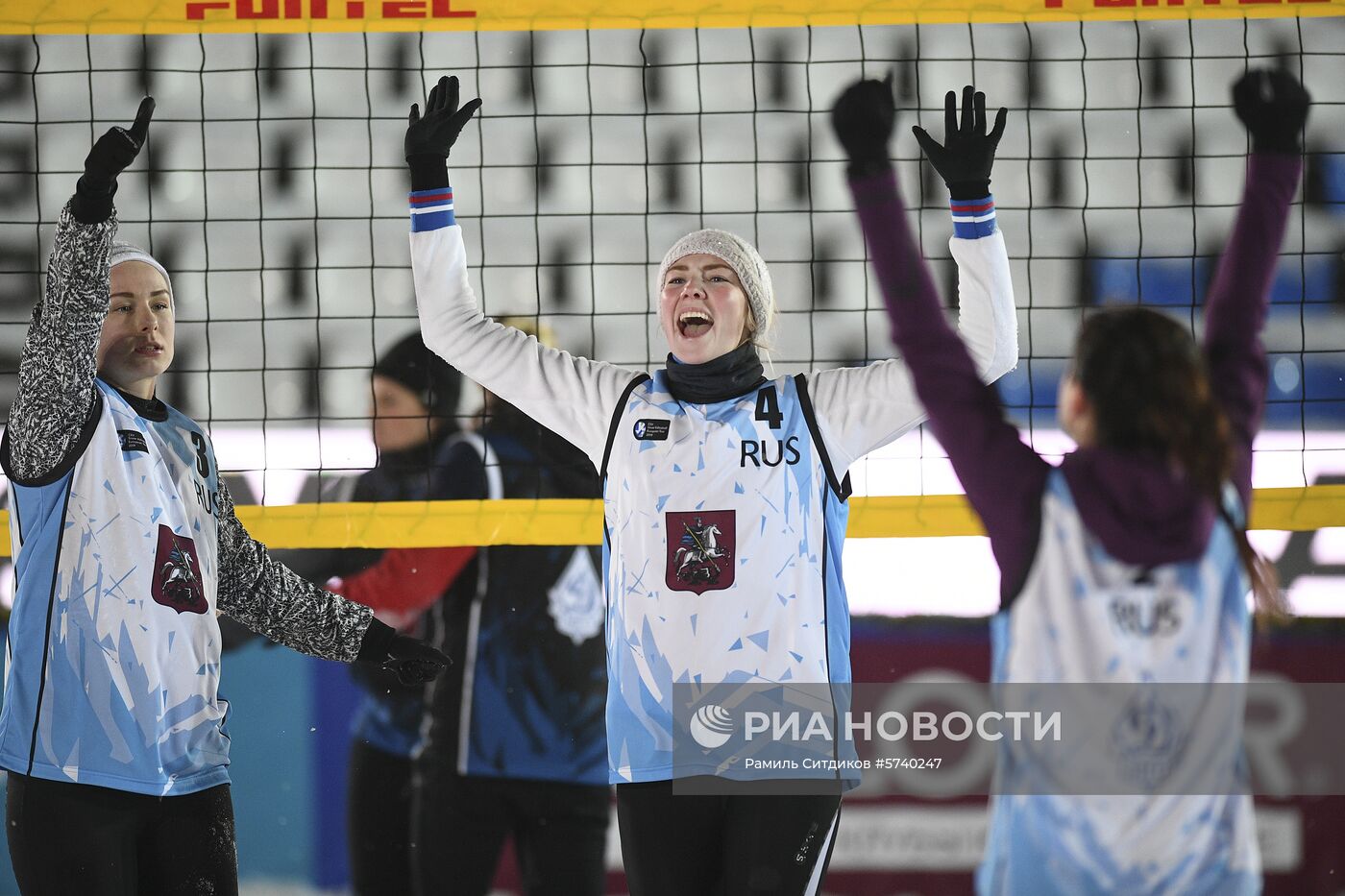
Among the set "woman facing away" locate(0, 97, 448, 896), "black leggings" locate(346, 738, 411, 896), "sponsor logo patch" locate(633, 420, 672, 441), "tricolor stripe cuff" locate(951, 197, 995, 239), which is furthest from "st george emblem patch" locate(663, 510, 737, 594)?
"black leggings" locate(346, 738, 411, 896)

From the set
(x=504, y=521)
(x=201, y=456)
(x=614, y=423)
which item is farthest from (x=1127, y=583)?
(x=504, y=521)

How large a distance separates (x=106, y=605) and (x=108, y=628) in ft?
0.14

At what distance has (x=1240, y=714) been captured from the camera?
5.53 ft

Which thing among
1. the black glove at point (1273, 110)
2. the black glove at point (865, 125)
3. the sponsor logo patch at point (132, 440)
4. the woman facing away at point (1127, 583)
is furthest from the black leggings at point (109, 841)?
the black glove at point (1273, 110)

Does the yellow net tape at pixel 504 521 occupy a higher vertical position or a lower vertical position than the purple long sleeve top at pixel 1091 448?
lower

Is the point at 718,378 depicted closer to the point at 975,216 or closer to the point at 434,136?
the point at 975,216

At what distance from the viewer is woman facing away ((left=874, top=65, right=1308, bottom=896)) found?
162 centimetres

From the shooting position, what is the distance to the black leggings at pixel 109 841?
7.30 ft

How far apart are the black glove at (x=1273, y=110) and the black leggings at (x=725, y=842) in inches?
52.5

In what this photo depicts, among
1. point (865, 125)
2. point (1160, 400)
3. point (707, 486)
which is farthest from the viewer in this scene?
point (707, 486)

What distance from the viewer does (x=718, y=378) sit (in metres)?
2.51

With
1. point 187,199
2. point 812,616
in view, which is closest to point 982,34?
point 812,616

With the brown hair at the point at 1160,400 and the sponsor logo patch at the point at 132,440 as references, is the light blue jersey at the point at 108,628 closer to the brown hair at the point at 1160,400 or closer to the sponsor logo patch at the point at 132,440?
the sponsor logo patch at the point at 132,440

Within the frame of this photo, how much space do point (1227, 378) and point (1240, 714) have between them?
17.9 inches
